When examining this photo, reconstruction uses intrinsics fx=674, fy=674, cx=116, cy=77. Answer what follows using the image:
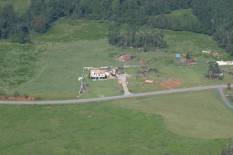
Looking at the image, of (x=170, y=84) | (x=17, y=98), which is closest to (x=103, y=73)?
(x=170, y=84)

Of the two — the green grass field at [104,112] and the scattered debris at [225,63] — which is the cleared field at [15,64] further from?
the scattered debris at [225,63]

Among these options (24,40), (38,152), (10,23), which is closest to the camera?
(38,152)

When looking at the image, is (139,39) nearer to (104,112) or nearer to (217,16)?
(217,16)

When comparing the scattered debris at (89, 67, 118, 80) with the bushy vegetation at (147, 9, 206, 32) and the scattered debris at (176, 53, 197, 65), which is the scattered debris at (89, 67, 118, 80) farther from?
the bushy vegetation at (147, 9, 206, 32)

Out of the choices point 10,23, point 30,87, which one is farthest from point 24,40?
point 30,87

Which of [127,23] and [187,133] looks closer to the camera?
[187,133]

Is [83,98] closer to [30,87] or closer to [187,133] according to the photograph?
[30,87]

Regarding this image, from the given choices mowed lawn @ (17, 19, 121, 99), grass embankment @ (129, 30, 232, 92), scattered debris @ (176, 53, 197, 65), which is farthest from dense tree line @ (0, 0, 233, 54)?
scattered debris @ (176, 53, 197, 65)
